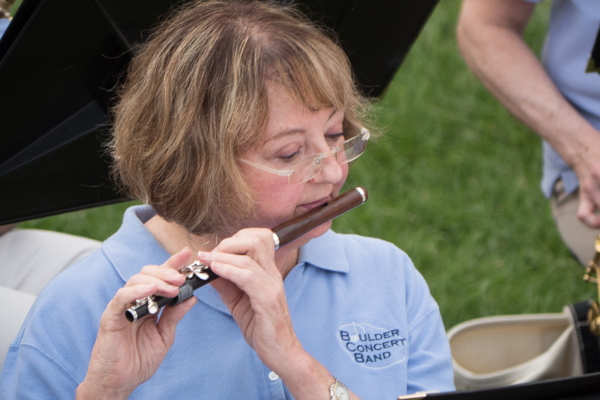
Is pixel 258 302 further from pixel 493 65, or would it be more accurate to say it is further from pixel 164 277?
pixel 493 65

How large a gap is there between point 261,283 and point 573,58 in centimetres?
154

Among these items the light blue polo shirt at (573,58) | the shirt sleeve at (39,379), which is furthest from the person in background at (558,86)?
the shirt sleeve at (39,379)

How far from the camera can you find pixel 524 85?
2559 millimetres

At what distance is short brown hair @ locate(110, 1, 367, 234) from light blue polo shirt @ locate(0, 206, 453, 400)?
18 cm

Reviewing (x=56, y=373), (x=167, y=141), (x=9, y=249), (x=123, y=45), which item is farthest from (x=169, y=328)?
(x=9, y=249)

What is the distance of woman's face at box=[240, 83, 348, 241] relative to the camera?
1.69 meters

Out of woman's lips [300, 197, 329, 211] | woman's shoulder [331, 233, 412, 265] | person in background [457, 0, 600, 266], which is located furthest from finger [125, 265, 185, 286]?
person in background [457, 0, 600, 266]

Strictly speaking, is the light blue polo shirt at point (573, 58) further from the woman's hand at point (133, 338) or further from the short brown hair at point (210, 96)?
the woman's hand at point (133, 338)

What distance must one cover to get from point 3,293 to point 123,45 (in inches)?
33.8

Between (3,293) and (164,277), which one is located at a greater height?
(164,277)

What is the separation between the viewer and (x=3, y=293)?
2168mm

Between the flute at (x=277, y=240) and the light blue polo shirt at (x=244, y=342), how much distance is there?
23 cm

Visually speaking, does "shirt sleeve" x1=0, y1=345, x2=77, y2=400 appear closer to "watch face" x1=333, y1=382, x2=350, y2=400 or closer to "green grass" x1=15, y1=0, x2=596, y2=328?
"watch face" x1=333, y1=382, x2=350, y2=400

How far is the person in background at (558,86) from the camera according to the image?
7.81ft
